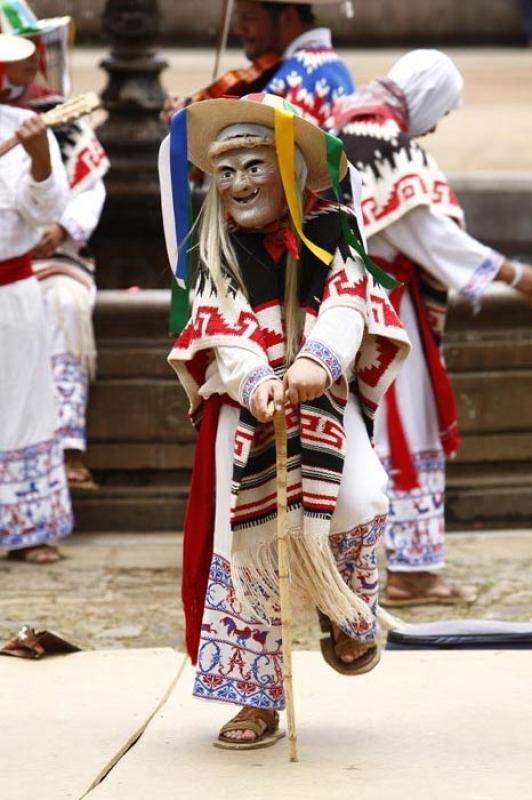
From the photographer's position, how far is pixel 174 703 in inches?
237

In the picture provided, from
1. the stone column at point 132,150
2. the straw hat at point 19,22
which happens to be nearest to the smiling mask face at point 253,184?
the straw hat at point 19,22

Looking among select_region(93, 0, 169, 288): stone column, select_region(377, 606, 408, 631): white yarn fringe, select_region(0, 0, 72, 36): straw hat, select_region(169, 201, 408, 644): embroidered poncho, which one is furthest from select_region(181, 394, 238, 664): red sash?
select_region(93, 0, 169, 288): stone column

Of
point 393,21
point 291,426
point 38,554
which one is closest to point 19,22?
point 38,554

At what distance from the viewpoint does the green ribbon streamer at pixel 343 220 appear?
5.27m

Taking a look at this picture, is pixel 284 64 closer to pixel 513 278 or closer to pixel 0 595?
pixel 513 278

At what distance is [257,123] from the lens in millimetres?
5355

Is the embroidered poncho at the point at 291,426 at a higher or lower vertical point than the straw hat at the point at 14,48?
lower

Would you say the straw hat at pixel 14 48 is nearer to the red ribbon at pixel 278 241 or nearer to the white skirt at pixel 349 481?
the red ribbon at pixel 278 241

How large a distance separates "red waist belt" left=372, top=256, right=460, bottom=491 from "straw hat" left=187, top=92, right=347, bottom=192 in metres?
2.16

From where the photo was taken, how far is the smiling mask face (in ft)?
17.5

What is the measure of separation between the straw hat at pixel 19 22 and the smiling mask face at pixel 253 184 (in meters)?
3.44

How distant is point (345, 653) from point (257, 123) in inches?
52.5

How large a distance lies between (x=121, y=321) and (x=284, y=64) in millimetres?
1284

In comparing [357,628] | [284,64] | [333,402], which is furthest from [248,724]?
[284,64]
